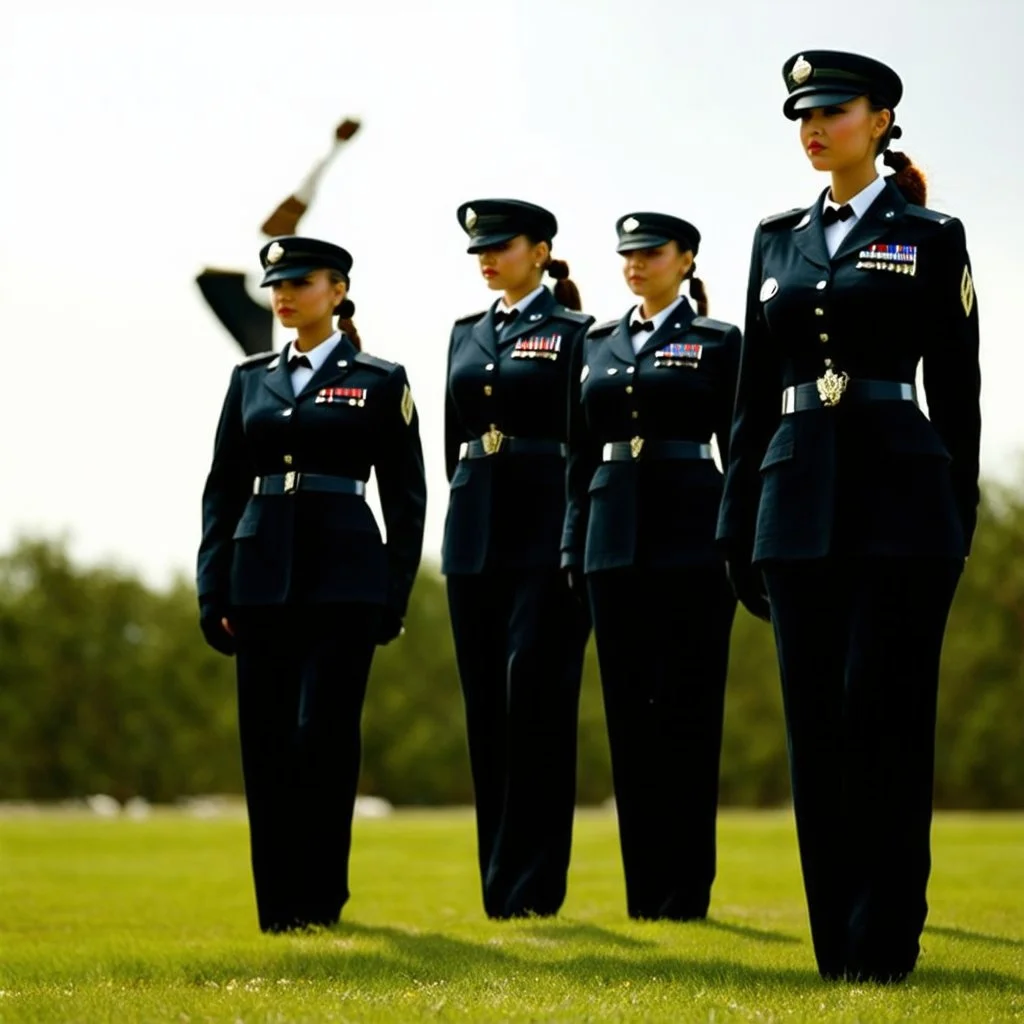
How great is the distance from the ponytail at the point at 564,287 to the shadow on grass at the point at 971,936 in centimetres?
341

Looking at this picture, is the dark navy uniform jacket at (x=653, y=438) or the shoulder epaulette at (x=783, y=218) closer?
the shoulder epaulette at (x=783, y=218)

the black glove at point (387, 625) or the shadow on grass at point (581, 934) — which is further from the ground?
the black glove at point (387, 625)

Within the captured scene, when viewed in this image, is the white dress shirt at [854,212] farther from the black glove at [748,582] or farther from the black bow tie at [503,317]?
→ the black bow tie at [503,317]

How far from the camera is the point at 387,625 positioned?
29.5ft

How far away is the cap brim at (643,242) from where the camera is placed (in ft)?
29.9

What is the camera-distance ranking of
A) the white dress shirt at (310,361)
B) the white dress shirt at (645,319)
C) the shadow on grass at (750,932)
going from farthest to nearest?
the white dress shirt at (645,319) < the white dress shirt at (310,361) < the shadow on grass at (750,932)

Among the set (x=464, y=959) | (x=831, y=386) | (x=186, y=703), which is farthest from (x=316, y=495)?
(x=186, y=703)

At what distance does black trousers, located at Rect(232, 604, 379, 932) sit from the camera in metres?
8.74

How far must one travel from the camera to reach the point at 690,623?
899 centimetres

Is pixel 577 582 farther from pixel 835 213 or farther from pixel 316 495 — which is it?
pixel 835 213

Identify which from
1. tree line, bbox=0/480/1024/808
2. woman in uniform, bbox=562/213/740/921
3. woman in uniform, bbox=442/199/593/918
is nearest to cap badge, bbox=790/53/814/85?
woman in uniform, bbox=562/213/740/921

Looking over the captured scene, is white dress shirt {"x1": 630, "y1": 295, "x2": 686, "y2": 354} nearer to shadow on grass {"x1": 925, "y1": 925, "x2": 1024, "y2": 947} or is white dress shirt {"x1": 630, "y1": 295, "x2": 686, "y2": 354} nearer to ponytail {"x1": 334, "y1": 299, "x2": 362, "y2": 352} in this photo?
ponytail {"x1": 334, "y1": 299, "x2": 362, "y2": 352}

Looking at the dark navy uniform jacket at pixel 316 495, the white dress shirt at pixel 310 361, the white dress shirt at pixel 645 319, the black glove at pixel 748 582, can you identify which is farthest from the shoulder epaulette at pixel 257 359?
the black glove at pixel 748 582

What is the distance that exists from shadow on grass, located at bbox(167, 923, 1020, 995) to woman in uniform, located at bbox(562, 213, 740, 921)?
1.30 meters
